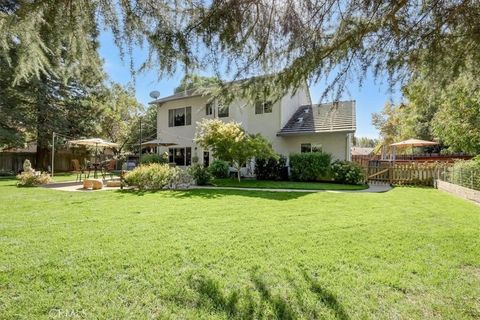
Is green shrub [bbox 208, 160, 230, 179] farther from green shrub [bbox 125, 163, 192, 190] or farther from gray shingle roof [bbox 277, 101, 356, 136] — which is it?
green shrub [bbox 125, 163, 192, 190]

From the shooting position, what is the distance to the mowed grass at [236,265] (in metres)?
3.05

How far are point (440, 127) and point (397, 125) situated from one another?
27.6 meters

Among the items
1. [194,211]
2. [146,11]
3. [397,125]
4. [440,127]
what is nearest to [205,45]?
[146,11]

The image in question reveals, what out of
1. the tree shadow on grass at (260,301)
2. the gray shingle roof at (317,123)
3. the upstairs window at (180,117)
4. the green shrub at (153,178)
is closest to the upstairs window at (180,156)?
the upstairs window at (180,117)

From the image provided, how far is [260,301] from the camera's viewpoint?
318 centimetres

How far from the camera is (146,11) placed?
2.83 metres

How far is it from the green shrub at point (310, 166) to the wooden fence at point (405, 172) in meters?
2.30

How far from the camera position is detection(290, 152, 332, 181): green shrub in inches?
655

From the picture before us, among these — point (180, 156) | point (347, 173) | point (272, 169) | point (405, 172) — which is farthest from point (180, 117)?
point (405, 172)

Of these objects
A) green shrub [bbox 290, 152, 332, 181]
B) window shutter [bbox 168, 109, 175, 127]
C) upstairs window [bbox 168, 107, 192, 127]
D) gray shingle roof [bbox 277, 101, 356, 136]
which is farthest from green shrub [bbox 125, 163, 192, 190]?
window shutter [bbox 168, 109, 175, 127]

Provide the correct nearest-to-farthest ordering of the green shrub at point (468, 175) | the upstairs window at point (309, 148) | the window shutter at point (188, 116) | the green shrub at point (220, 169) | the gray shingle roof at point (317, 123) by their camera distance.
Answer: the green shrub at point (468, 175), the gray shingle roof at point (317, 123), the green shrub at point (220, 169), the upstairs window at point (309, 148), the window shutter at point (188, 116)

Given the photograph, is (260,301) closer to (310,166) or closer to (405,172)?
(310,166)

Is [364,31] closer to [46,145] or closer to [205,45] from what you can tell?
[205,45]

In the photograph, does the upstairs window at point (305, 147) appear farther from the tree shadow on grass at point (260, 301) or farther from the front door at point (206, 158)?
the tree shadow on grass at point (260, 301)
